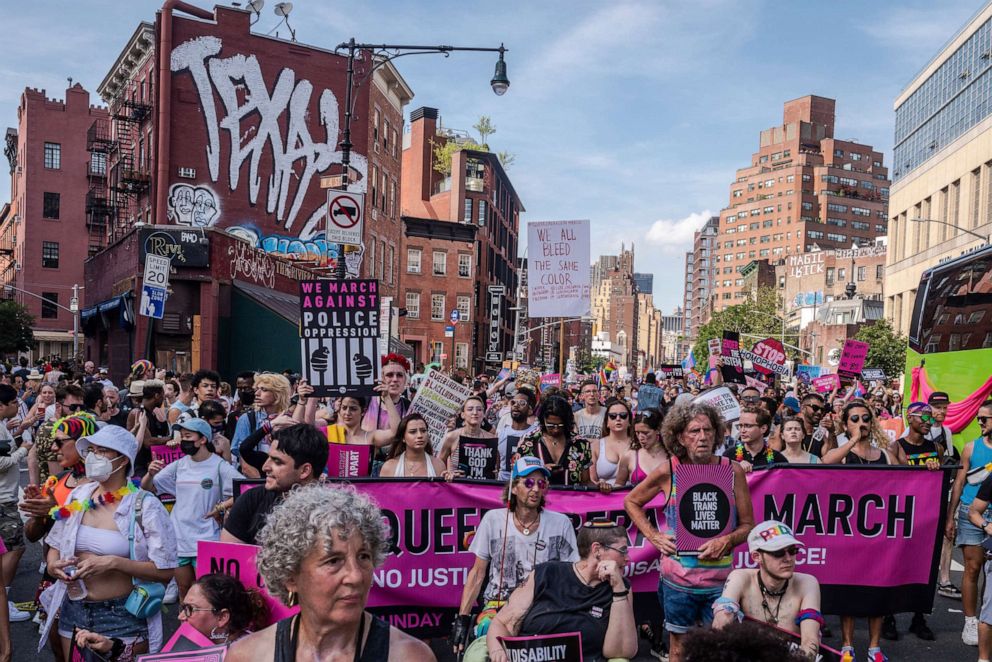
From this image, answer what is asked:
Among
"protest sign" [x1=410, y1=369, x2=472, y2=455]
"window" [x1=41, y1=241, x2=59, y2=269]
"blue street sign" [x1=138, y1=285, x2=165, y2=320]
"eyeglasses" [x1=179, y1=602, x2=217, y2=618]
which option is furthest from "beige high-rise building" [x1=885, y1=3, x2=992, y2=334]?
"window" [x1=41, y1=241, x2=59, y2=269]

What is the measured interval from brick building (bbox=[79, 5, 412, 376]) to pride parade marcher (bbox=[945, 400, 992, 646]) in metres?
25.5

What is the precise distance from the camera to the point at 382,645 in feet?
8.66

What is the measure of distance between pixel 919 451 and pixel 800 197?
14391cm

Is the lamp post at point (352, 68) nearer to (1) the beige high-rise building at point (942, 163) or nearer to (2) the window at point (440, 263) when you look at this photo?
(1) the beige high-rise building at point (942, 163)

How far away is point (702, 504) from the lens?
5242 mm

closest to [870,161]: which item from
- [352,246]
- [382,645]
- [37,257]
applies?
[37,257]

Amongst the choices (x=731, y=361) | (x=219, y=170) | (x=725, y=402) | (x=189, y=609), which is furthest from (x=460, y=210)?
(x=189, y=609)

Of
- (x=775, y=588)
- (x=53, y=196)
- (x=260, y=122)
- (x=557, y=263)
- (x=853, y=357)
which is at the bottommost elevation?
(x=775, y=588)

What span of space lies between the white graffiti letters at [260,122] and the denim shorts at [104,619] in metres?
32.5

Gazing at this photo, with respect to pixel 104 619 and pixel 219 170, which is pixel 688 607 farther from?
pixel 219 170

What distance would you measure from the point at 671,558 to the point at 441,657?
2506 mm

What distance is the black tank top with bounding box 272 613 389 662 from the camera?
260 cm

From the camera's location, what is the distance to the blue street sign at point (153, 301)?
13602 mm

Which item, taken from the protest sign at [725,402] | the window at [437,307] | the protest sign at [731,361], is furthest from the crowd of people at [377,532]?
the window at [437,307]
